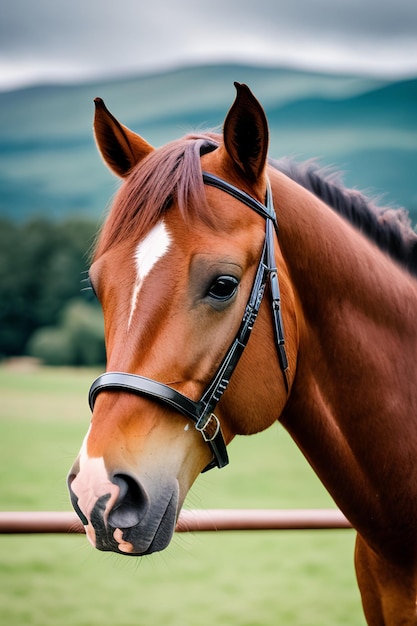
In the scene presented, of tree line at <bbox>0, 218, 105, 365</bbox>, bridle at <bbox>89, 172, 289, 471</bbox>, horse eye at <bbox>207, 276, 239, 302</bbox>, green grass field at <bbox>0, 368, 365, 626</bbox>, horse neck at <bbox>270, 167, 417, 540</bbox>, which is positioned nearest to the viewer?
bridle at <bbox>89, 172, 289, 471</bbox>

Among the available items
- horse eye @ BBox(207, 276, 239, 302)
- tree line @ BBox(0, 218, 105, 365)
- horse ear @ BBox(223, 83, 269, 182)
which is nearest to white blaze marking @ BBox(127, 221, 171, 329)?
horse eye @ BBox(207, 276, 239, 302)

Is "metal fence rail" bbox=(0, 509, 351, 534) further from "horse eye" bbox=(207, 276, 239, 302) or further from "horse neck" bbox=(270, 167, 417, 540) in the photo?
"horse eye" bbox=(207, 276, 239, 302)

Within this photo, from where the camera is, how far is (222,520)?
2.93 m

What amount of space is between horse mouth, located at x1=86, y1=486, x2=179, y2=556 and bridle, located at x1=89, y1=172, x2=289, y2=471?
20 cm

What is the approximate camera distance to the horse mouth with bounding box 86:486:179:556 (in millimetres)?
1359

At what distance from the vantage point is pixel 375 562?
6.53ft

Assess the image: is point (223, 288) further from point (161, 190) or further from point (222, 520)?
point (222, 520)

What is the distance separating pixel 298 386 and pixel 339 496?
0.39 m

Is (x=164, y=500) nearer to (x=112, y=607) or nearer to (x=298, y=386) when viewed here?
(x=298, y=386)

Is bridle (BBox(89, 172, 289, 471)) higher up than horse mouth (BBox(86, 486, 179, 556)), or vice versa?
bridle (BBox(89, 172, 289, 471))

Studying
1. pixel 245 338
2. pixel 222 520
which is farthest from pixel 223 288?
pixel 222 520

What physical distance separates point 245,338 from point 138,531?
556 mm

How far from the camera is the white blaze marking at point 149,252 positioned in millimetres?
1518

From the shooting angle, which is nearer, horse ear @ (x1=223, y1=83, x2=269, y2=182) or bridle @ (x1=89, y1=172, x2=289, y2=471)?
bridle @ (x1=89, y1=172, x2=289, y2=471)
